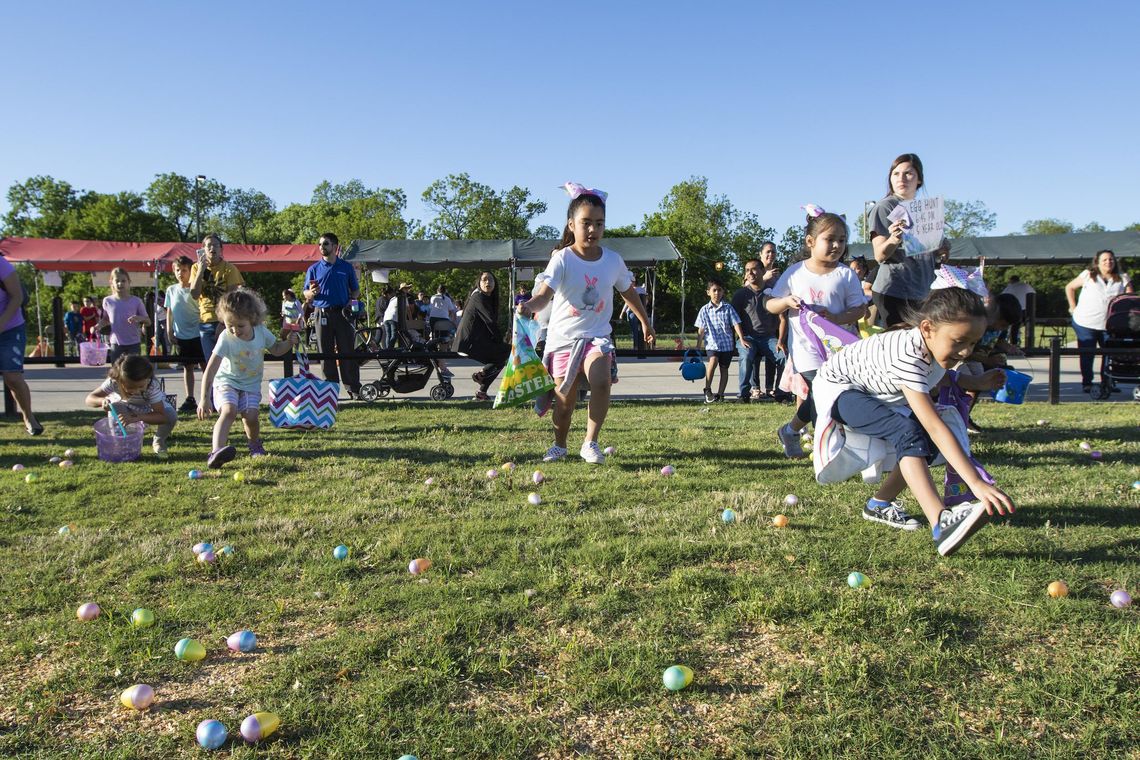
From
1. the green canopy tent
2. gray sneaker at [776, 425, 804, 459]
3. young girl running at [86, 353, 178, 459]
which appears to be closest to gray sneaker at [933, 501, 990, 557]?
gray sneaker at [776, 425, 804, 459]

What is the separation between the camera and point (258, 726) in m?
2.13

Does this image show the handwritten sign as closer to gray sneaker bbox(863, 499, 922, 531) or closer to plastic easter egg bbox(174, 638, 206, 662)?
gray sneaker bbox(863, 499, 922, 531)

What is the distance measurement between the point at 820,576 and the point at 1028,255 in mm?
22999

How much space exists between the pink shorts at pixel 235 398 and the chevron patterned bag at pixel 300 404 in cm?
83

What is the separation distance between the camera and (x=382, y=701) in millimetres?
2289

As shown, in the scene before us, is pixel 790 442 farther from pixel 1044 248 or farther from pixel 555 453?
pixel 1044 248

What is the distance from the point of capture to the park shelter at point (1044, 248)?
22.1 meters

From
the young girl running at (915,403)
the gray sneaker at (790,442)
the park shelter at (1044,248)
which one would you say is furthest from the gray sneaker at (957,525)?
the park shelter at (1044,248)

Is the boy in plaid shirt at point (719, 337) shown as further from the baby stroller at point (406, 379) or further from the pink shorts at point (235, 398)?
the pink shorts at point (235, 398)

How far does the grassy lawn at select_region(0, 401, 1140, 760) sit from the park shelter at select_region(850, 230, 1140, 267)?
20085 millimetres

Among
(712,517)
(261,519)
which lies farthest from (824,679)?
(261,519)

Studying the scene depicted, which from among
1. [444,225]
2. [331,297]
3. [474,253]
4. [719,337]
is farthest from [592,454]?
[444,225]

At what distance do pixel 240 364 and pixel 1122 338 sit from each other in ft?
33.0

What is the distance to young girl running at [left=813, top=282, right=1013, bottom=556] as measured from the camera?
120 inches
